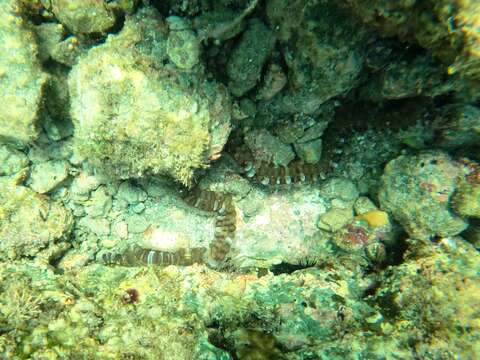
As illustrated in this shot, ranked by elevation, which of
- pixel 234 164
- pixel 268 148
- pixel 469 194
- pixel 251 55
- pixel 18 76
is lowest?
pixel 469 194

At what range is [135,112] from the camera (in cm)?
289

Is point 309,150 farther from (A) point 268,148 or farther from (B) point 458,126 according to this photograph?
(B) point 458,126

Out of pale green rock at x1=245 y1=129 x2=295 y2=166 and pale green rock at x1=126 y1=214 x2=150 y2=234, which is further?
pale green rock at x1=126 y1=214 x2=150 y2=234

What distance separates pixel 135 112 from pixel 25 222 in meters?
2.47

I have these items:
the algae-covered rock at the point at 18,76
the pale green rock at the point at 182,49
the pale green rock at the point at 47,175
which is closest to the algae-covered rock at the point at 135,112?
the pale green rock at the point at 182,49

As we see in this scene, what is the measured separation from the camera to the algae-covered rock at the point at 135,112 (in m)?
2.86

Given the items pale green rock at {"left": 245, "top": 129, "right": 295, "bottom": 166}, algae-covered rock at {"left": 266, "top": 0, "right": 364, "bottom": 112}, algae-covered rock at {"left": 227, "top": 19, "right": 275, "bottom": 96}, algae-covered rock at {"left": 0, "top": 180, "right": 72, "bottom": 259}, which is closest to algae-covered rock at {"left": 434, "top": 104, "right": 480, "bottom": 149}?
algae-covered rock at {"left": 266, "top": 0, "right": 364, "bottom": 112}

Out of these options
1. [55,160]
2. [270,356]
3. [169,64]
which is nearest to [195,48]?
[169,64]

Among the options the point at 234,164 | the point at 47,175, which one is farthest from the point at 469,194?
the point at 47,175

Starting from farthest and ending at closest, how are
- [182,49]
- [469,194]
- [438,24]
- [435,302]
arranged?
1. [469,194]
2. [182,49]
3. [435,302]
4. [438,24]

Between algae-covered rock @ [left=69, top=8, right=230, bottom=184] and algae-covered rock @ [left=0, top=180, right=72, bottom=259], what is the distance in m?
1.53

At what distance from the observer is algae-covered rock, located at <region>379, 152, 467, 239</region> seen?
4.10 metres

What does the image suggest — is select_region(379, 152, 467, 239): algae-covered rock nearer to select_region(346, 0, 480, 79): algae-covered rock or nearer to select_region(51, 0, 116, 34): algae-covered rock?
select_region(346, 0, 480, 79): algae-covered rock

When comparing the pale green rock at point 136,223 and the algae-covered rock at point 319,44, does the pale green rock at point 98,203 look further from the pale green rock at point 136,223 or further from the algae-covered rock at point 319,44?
the algae-covered rock at point 319,44
